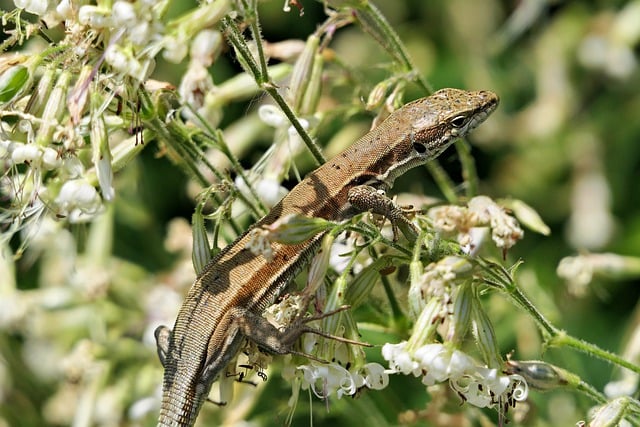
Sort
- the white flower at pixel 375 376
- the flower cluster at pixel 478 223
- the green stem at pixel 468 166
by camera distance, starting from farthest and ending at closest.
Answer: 1. the green stem at pixel 468 166
2. the flower cluster at pixel 478 223
3. the white flower at pixel 375 376

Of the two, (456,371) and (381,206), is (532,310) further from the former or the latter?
(381,206)

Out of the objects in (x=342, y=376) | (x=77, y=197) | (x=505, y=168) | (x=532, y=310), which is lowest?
(x=505, y=168)

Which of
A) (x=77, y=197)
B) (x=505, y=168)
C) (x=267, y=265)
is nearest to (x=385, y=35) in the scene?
(x=267, y=265)

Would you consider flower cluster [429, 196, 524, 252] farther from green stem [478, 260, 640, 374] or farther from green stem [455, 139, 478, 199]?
green stem [455, 139, 478, 199]

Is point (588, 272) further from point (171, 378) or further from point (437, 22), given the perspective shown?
point (437, 22)

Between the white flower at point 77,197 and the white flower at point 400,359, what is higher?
the white flower at point 77,197

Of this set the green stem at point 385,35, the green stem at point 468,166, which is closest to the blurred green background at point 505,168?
the green stem at point 468,166

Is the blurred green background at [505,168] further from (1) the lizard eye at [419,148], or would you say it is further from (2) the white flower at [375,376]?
(2) the white flower at [375,376]
